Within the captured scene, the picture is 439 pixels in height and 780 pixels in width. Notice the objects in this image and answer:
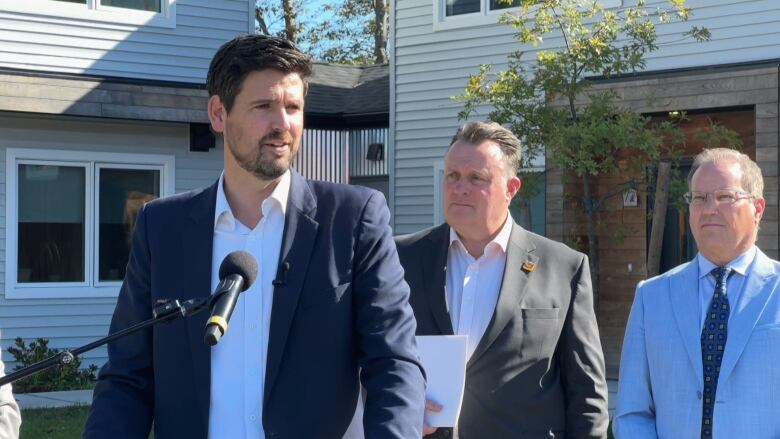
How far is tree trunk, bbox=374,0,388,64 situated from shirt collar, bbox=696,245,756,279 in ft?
114

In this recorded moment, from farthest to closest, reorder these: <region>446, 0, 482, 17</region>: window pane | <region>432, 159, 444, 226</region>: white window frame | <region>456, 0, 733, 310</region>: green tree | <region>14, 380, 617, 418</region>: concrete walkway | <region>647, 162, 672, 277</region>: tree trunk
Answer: <region>432, 159, 444, 226</region>: white window frame, <region>446, 0, 482, 17</region>: window pane, <region>14, 380, 617, 418</region>: concrete walkway, <region>456, 0, 733, 310</region>: green tree, <region>647, 162, 672, 277</region>: tree trunk

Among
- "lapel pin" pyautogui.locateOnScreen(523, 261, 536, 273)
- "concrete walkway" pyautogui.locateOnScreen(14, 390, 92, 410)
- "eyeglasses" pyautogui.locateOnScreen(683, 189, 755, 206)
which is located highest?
"eyeglasses" pyautogui.locateOnScreen(683, 189, 755, 206)

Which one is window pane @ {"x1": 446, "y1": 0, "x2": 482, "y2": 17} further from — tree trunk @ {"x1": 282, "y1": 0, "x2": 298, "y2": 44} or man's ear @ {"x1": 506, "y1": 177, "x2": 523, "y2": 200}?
tree trunk @ {"x1": 282, "y1": 0, "x2": 298, "y2": 44}

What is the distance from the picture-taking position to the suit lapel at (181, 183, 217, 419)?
320cm

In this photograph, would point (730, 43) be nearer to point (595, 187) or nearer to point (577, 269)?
point (595, 187)

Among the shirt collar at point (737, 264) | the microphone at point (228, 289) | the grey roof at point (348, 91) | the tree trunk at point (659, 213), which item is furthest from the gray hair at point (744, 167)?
the grey roof at point (348, 91)

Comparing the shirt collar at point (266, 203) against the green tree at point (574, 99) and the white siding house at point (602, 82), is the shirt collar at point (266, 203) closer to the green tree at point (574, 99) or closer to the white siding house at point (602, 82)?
the green tree at point (574, 99)

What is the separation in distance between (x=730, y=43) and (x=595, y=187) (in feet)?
8.08

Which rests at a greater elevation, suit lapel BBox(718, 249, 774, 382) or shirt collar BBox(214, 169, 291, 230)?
shirt collar BBox(214, 169, 291, 230)

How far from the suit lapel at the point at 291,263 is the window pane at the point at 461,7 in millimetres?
Answer: 13660

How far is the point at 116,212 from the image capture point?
51.1 feet

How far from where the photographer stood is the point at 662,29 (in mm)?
14391

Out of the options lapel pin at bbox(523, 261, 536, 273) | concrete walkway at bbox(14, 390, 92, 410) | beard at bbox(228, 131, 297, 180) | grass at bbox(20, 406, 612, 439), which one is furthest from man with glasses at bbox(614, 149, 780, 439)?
concrete walkway at bbox(14, 390, 92, 410)

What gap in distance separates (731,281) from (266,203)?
1897 millimetres
